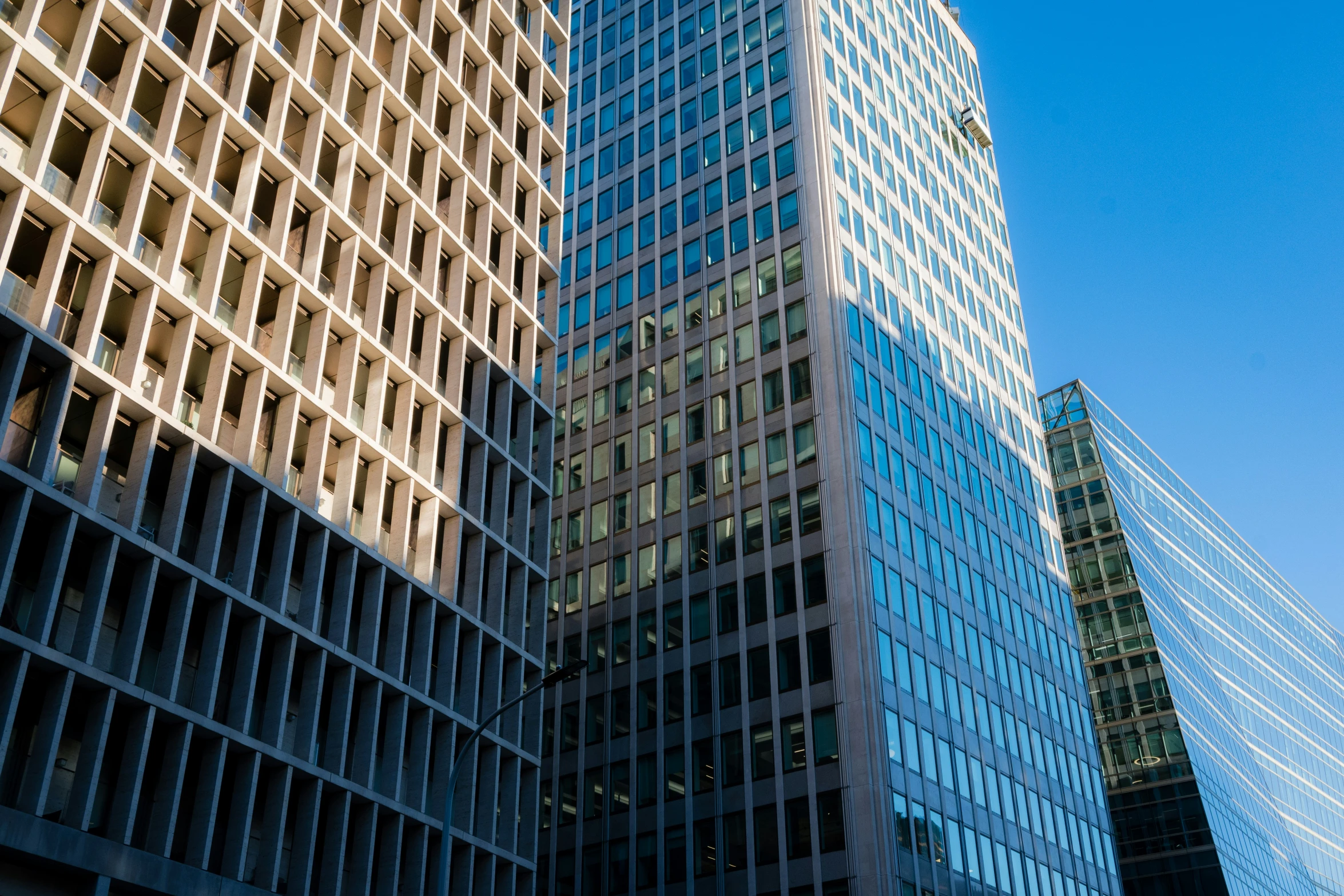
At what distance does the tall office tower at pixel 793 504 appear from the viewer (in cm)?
5291

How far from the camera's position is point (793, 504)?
57656mm

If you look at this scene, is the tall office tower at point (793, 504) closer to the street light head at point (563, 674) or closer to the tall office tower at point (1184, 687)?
the tall office tower at point (1184, 687)

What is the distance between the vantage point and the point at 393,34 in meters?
46.6

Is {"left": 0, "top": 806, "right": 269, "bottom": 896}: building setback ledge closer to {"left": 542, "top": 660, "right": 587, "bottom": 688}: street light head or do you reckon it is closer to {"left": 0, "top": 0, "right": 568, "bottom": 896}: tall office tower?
{"left": 0, "top": 0, "right": 568, "bottom": 896}: tall office tower

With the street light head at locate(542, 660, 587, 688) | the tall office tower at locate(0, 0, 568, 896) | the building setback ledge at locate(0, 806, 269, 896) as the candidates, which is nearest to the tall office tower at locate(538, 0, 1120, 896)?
the tall office tower at locate(0, 0, 568, 896)

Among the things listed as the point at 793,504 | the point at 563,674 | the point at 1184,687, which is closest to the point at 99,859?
the point at 563,674

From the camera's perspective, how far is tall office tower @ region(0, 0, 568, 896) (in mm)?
29047

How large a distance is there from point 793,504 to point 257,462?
1097 inches

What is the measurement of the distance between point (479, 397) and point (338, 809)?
16042 mm

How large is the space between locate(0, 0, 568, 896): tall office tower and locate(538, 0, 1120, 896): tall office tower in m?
13.3

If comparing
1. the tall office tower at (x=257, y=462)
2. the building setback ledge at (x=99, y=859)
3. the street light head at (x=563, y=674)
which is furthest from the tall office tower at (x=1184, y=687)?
the building setback ledge at (x=99, y=859)

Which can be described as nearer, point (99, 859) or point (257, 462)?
point (99, 859)

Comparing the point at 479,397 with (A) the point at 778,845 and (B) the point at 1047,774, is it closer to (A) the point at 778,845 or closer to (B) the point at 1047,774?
(A) the point at 778,845

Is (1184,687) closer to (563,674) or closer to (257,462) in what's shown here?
(257,462)
